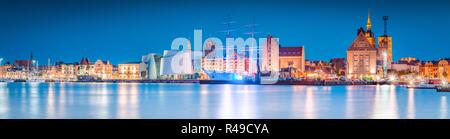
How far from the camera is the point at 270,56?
92.8m

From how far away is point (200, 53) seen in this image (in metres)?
91.1

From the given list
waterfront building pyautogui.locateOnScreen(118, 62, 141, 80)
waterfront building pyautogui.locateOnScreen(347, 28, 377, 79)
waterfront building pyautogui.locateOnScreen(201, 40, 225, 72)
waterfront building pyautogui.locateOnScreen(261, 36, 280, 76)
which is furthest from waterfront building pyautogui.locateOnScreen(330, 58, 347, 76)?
waterfront building pyautogui.locateOnScreen(118, 62, 141, 80)

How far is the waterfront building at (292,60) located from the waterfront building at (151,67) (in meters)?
19.4

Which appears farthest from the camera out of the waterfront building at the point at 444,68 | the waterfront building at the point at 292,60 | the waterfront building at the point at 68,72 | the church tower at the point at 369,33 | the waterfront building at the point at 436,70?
the waterfront building at the point at 68,72

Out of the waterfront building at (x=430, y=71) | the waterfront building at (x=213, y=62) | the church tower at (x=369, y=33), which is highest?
the church tower at (x=369, y=33)

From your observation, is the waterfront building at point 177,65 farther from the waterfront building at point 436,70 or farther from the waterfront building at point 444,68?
the waterfront building at point 444,68

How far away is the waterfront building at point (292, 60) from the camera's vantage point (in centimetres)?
9412

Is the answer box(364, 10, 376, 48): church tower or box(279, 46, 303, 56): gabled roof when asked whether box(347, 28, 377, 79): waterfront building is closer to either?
box(279, 46, 303, 56): gabled roof

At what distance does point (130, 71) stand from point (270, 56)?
75.6 feet

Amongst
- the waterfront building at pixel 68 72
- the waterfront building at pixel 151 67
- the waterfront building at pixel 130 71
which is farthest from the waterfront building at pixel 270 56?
the waterfront building at pixel 68 72

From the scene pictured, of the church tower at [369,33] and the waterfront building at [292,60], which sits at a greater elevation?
the church tower at [369,33]
